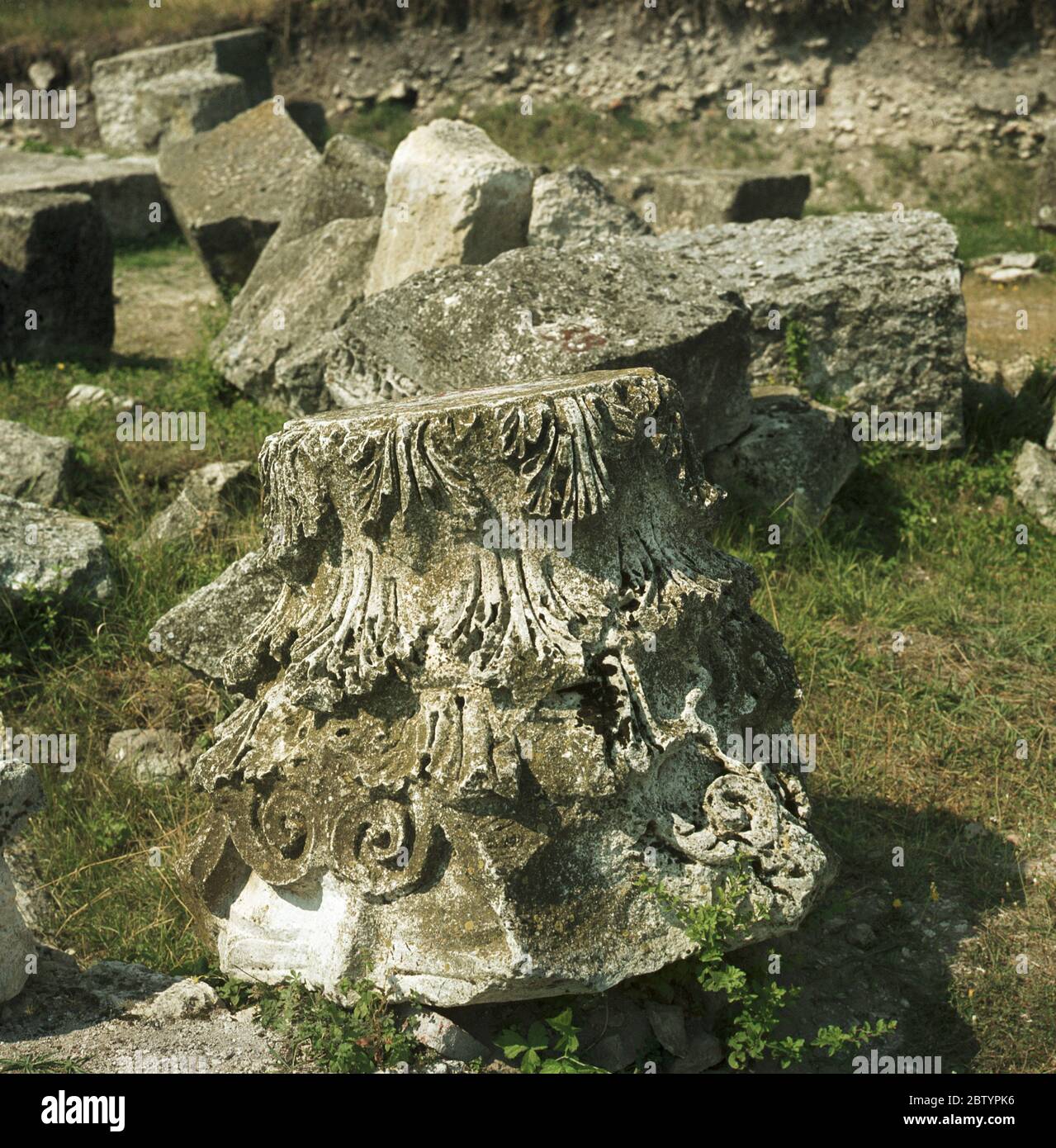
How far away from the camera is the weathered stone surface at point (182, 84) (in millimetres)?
12180

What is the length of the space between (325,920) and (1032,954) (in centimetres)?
208

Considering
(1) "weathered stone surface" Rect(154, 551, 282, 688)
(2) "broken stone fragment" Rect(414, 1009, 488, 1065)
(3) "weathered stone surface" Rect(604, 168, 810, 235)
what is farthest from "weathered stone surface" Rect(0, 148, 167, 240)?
(2) "broken stone fragment" Rect(414, 1009, 488, 1065)

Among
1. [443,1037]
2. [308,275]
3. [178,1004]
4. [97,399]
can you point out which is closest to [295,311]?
[308,275]

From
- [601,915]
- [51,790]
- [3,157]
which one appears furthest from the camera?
[3,157]

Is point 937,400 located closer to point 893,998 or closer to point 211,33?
point 893,998

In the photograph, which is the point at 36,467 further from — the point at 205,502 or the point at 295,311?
the point at 295,311

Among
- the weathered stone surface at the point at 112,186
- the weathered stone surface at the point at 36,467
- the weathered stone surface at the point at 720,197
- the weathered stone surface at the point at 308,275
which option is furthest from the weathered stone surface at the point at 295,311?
the weathered stone surface at the point at 112,186

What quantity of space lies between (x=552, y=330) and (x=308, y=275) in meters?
2.25

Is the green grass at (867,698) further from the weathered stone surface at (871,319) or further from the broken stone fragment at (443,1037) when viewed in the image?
the weathered stone surface at (871,319)

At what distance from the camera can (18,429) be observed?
621 cm

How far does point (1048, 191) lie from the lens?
991cm

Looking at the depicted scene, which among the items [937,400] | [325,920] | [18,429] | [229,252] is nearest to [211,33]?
[229,252]

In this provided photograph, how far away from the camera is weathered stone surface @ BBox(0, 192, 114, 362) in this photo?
25.3 ft

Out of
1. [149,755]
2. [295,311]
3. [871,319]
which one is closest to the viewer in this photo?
A: [149,755]
